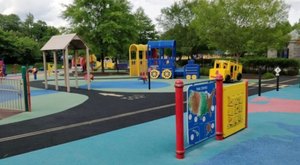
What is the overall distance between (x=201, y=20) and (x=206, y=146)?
20.1 meters

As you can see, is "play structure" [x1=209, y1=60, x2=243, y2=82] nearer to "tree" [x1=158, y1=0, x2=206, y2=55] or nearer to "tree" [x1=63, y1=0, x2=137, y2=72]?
"tree" [x1=63, y1=0, x2=137, y2=72]

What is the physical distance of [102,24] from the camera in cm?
2973

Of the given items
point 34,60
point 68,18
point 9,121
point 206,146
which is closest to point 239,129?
point 206,146

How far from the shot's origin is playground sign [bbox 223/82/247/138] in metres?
6.60

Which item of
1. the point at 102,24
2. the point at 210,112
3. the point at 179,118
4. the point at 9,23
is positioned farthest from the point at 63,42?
the point at 9,23

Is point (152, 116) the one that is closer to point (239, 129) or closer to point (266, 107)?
point (239, 129)

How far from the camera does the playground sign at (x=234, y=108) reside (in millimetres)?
6602

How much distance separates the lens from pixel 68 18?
3153 cm

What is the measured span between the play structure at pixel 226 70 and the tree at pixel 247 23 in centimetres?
381

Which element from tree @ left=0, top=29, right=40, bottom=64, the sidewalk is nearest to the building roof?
the sidewalk

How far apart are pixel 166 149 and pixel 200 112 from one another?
1.01 metres

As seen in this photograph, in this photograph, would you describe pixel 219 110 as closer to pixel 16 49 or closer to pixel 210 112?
pixel 210 112

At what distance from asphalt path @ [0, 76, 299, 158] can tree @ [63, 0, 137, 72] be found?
18.5 metres

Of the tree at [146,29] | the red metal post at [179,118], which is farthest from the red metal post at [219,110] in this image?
the tree at [146,29]
